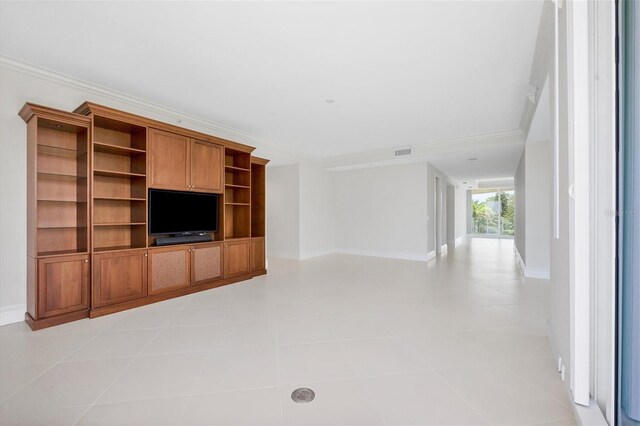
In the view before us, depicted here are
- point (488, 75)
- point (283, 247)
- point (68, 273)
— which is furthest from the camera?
point (283, 247)

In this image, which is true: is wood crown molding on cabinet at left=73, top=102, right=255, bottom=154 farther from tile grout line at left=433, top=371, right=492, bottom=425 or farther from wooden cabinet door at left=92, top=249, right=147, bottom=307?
tile grout line at left=433, top=371, right=492, bottom=425

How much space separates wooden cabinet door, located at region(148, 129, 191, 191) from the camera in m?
3.69

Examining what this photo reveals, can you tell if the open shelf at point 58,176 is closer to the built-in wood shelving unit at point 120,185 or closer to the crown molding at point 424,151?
the built-in wood shelving unit at point 120,185

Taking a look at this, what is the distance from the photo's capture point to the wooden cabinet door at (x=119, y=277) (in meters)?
3.17

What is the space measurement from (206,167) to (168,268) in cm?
161

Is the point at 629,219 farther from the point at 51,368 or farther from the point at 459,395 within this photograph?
the point at 51,368

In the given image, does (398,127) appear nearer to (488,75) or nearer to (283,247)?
(488,75)

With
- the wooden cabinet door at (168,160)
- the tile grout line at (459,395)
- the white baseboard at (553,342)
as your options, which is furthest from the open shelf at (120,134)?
the white baseboard at (553,342)

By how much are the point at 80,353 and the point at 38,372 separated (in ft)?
0.98

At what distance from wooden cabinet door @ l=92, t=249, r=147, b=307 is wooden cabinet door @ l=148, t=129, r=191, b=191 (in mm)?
981

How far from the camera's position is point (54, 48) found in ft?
9.05

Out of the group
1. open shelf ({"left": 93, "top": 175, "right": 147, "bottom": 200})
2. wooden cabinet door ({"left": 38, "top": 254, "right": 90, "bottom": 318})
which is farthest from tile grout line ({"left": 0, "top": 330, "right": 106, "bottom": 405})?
open shelf ({"left": 93, "top": 175, "right": 147, "bottom": 200})

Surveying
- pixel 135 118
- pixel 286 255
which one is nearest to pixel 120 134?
pixel 135 118

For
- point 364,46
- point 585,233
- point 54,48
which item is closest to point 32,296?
point 54,48
